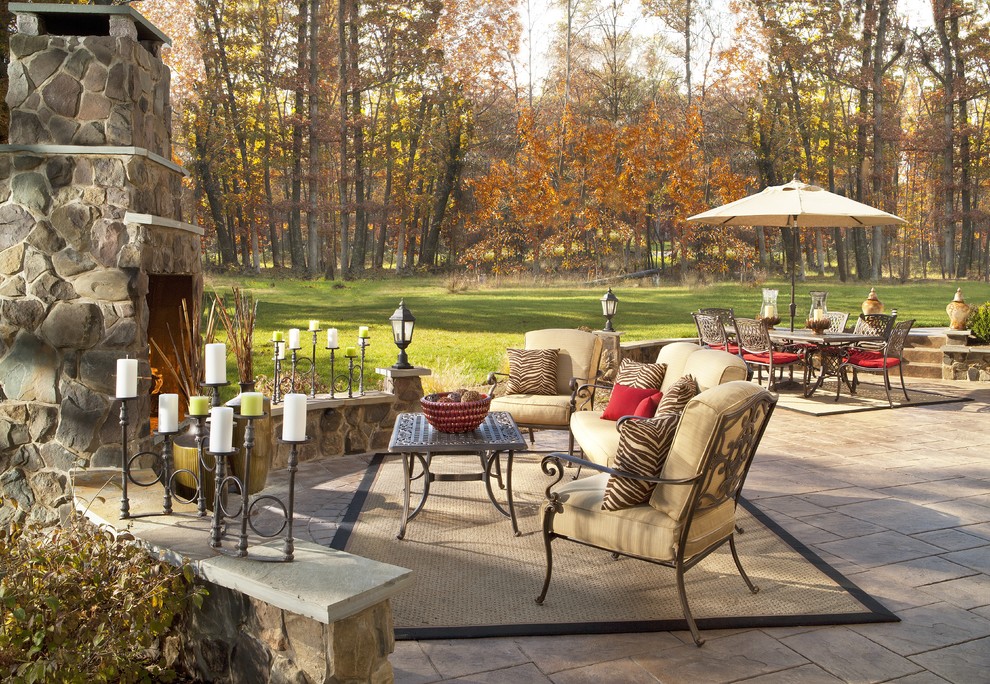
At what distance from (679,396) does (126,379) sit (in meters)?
2.72

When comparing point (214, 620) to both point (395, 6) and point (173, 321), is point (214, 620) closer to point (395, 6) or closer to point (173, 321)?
point (173, 321)

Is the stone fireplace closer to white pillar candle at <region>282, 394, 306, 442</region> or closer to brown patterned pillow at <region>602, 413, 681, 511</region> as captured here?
white pillar candle at <region>282, 394, 306, 442</region>

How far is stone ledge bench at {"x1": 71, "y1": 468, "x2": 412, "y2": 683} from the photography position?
2504 millimetres

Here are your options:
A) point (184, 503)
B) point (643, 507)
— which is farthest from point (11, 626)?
point (643, 507)

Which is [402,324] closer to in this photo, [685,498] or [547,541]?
[547,541]

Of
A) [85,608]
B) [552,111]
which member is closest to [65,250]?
[85,608]

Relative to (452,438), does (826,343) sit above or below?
above

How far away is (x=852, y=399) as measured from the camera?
8812mm

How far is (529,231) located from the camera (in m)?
24.4

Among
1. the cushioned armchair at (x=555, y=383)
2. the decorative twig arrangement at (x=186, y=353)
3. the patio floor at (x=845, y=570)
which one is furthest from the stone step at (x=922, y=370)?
the decorative twig arrangement at (x=186, y=353)

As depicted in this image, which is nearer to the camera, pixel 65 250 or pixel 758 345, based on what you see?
pixel 65 250

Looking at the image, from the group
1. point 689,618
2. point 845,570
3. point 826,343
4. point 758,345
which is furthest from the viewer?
point 758,345

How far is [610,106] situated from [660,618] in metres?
24.4

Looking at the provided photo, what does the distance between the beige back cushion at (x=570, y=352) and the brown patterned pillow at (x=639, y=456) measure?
9.08 feet
